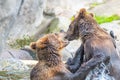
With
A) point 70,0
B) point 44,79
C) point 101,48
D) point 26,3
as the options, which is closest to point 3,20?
point 26,3

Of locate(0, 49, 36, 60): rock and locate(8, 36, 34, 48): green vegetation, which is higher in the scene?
locate(0, 49, 36, 60): rock

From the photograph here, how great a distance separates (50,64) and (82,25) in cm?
161

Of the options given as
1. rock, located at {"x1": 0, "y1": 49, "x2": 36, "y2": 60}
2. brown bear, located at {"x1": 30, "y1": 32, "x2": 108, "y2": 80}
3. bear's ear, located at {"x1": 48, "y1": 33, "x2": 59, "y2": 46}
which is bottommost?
rock, located at {"x1": 0, "y1": 49, "x2": 36, "y2": 60}

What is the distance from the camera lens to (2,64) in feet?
42.7

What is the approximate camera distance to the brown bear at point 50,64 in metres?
6.95

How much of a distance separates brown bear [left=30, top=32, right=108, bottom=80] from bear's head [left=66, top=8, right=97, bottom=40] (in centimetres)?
119

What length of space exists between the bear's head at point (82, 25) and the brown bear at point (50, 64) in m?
1.19

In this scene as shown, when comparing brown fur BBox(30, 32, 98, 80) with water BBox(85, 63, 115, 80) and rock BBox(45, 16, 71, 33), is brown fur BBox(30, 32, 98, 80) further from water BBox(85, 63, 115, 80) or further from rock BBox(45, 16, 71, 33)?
rock BBox(45, 16, 71, 33)

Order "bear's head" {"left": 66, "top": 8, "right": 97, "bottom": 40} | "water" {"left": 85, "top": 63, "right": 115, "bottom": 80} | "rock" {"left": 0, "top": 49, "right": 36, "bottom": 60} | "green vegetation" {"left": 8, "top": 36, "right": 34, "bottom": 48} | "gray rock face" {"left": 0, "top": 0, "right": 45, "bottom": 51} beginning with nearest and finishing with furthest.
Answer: "water" {"left": 85, "top": 63, "right": 115, "bottom": 80}
"bear's head" {"left": 66, "top": 8, "right": 97, "bottom": 40}
"rock" {"left": 0, "top": 49, "right": 36, "bottom": 60}
"green vegetation" {"left": 8, "top": 36, "right": 34, "bottom": 48}
"gray rock face" {"left": 0, "top": 0, "right": 45, "bottom": 51}

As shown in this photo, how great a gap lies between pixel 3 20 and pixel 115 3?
12.5 m

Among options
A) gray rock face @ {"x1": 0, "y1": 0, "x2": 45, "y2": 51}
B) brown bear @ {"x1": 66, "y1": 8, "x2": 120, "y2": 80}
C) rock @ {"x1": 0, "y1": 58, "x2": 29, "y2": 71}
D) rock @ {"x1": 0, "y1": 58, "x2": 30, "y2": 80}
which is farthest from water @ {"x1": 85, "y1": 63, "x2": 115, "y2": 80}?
gray rock face @ {"x1": 0, "y1": 0, "x2": 45, "y2": 51}

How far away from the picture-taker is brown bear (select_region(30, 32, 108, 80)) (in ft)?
22.8

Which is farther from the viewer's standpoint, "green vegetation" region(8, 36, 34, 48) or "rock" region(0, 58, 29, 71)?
"green vegetation" region(8, 36, 34, 48)

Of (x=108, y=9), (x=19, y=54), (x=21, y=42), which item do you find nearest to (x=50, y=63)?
(x=19, y=54)
